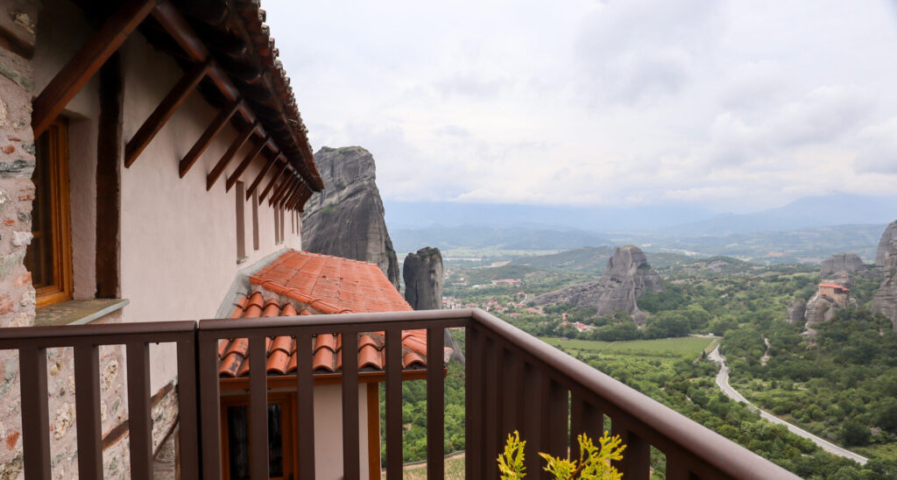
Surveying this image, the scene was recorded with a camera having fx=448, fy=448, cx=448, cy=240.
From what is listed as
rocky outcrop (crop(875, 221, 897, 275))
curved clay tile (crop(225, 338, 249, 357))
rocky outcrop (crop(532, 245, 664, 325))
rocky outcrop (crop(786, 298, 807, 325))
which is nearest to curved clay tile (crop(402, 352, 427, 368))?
curved clay tile (crop(225, 338, 249, 357))

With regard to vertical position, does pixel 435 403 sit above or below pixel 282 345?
above

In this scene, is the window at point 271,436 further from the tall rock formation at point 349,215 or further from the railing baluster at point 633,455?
the tall rock formation at point 349,215

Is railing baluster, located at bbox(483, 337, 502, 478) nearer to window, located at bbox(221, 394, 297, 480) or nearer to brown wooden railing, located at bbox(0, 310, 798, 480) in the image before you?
brown wooden railing, located at bbox(0, 310, 798, 480)

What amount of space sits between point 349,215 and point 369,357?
26335 millimetres

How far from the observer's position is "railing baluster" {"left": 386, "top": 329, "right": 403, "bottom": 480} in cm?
164

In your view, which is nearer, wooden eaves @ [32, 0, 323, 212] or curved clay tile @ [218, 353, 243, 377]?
wooden eaves @ [32, 0, 323, 212]

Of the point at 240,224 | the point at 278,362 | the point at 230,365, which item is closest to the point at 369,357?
the point at 278,362

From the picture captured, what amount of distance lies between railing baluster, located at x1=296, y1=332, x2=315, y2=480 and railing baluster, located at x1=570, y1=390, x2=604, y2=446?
88cm

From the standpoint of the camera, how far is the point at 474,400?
1726 mm

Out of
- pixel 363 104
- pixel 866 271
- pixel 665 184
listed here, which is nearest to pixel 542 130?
pixel 665 184

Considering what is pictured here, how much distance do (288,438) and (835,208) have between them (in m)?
227

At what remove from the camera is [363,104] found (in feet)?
319

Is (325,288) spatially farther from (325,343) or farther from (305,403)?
(305,403)

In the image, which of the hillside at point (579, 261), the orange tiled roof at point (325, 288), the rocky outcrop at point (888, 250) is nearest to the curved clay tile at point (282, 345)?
the orange tiled roof at point (325, 288)
